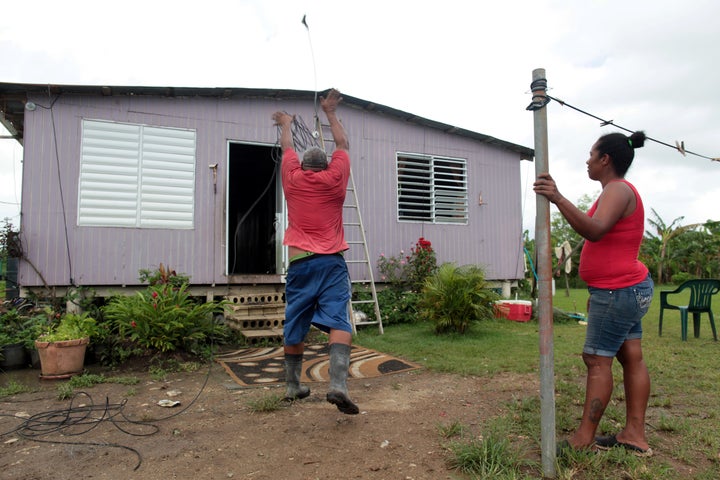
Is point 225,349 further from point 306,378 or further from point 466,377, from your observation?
point 466,377

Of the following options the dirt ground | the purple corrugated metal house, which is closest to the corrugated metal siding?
the purple corrugated metal house

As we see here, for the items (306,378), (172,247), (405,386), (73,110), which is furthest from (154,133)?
(405,386)

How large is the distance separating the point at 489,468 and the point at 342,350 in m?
1.11

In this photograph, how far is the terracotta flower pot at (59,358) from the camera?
183 inches

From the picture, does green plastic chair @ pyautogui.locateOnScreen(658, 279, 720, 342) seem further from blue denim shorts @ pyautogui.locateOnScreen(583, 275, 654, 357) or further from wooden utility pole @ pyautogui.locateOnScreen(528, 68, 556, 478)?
wooden utility pole @ pyautogui.locateOnScreen(528, 68, 556, 478)

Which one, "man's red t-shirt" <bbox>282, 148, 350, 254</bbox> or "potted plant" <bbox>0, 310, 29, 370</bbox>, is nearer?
"man's red t-shirt" <bbox>282, 148, 350, 254</bbox>

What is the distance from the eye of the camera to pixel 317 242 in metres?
3.14

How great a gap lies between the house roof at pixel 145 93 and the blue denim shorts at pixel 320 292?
5.02 m

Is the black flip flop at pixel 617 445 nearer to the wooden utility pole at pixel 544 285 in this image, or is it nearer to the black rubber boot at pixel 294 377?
the wooden utility pole at pixel 544 285

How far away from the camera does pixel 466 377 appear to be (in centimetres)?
433

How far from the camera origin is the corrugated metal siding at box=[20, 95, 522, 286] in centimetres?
639

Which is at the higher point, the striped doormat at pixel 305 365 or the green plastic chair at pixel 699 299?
the green plastic chair at pixel 699 299

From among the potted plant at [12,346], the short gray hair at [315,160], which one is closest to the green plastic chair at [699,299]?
the short gray hair at [315,160]

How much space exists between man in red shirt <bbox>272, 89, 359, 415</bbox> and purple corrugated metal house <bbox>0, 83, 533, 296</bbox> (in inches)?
171
